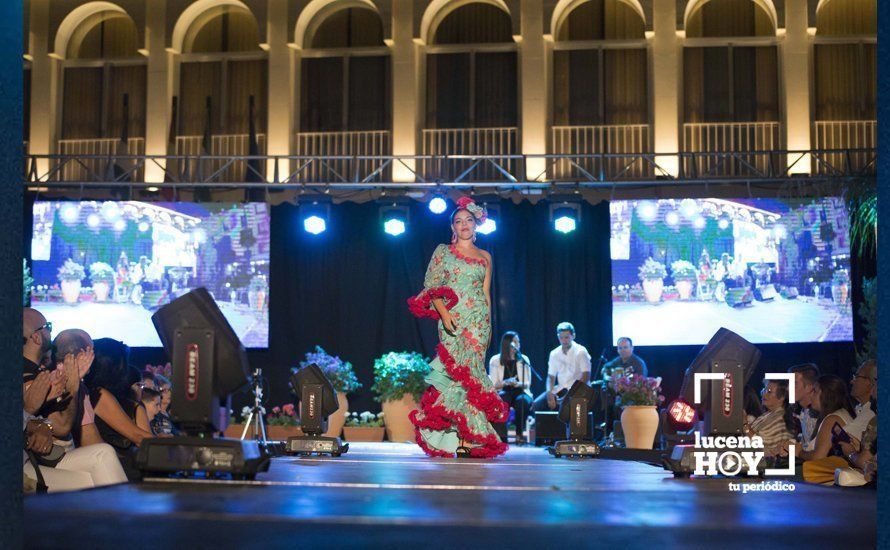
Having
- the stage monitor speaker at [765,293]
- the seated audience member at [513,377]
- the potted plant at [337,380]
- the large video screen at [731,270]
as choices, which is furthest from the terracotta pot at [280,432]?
the stage monitor speaker at [765,293]

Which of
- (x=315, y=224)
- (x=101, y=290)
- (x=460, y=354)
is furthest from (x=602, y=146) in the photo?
(x=460, y=354)

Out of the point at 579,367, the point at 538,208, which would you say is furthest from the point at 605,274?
the point at 579,367

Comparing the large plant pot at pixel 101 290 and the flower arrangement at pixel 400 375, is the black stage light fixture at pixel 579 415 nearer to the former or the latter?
the flower arrangement at pixel 400 375

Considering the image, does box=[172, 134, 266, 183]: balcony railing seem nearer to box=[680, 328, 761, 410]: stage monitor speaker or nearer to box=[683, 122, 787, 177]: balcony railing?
box=[683, 122, 787, 177]: balcony railing

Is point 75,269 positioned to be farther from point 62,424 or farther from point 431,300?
point 62,424

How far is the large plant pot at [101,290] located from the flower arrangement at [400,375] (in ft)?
10.5

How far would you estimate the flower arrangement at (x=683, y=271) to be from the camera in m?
11.9

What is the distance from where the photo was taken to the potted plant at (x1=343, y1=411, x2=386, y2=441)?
39.3 feet

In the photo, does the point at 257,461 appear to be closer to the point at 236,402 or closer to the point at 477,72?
the point at 236,402

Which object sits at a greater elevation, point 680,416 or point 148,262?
point 148,262

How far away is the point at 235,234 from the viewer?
41.1 feet

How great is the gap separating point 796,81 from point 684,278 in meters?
2.96

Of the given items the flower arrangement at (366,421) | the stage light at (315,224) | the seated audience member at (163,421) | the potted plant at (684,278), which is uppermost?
the stage light at (315,224)

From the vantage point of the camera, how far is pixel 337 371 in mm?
11766
